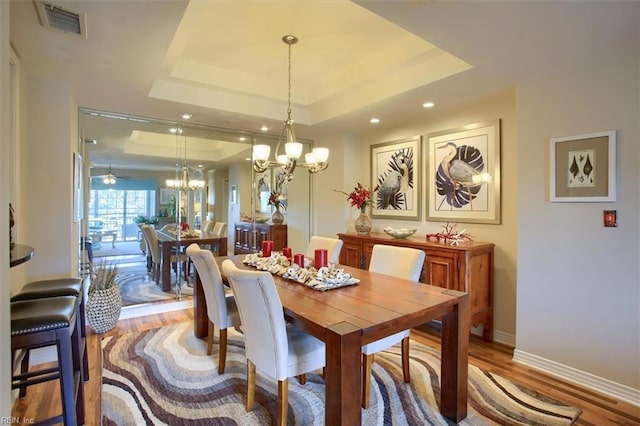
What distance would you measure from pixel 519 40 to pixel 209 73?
2.81 meters

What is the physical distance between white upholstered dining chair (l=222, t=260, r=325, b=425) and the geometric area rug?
0.42 metres

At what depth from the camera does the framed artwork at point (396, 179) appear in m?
4.07

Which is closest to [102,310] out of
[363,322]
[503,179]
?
[363,322]

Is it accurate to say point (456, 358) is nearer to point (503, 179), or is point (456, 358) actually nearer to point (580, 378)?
point (580, 378)

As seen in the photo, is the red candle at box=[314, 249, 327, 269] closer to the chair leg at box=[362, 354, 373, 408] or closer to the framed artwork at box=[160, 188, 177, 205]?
the chair leg at box=[362, 354, 373, 408]

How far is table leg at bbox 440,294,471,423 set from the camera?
1.97 metres

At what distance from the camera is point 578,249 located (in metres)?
2.51

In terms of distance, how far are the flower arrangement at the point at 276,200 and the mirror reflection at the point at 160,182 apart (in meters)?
0.18

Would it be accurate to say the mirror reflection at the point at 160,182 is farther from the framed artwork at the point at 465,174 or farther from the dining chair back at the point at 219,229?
the framed artwork at the point at 465,174

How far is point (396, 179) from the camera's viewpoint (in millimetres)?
4293

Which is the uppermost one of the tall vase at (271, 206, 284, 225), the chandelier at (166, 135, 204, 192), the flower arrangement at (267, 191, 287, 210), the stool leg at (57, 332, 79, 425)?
the chandelier at (166, 135, 204, 192)

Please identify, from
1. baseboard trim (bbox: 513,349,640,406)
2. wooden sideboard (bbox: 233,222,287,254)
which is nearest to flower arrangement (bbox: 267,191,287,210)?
wooden sideboard (bbox: 233,222,287,254)

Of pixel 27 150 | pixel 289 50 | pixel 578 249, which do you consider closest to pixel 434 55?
pixel 289 50

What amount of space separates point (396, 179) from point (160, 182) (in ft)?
10.0
